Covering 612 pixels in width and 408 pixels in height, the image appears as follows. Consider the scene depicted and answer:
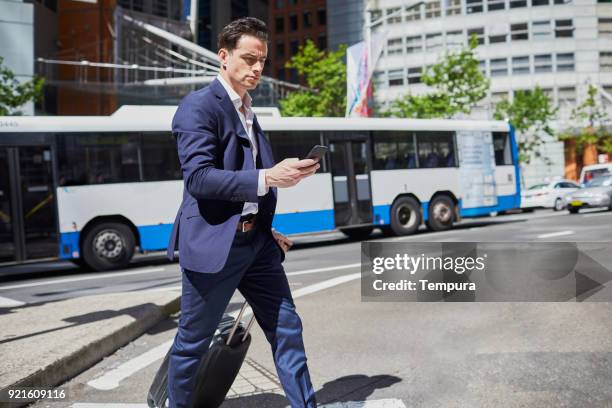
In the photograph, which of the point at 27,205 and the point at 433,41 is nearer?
the point at 27,205

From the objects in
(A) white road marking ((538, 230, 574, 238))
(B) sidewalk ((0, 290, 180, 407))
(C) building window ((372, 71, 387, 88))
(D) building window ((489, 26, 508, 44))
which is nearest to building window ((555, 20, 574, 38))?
(D) building window ((489, 26, 508, 44))

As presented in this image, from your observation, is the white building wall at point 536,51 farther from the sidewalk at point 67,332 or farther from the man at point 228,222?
the man at point 228,222

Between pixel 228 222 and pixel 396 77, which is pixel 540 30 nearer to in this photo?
pixel 396 77

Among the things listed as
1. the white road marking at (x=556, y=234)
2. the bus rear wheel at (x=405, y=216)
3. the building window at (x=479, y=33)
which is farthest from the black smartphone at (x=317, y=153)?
the building window at (x=479, y=33)

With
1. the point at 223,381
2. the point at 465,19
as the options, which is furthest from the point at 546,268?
the point at 465,19

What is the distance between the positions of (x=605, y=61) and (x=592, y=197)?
31.5m

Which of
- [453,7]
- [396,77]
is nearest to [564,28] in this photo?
[453,7]

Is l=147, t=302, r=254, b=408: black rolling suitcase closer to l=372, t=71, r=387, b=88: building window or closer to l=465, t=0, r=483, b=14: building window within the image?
l=372, t=71, r=387, b=88: building window

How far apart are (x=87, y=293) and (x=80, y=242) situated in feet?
11.1

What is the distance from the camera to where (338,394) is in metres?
3.88

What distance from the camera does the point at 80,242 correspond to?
40.6ft

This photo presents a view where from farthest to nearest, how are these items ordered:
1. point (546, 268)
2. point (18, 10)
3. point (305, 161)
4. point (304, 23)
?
1. point (304, 23)
2. point (18, 10)
3. point (546, 268)
4. point (305, 161)

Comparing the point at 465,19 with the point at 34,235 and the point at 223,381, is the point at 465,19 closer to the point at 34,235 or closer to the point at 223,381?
the point at 34,235

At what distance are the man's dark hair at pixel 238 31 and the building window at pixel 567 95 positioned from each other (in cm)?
5113
